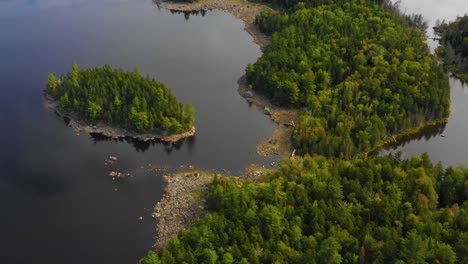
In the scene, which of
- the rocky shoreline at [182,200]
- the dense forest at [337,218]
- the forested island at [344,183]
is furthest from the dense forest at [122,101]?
the dense forest at [337,218]

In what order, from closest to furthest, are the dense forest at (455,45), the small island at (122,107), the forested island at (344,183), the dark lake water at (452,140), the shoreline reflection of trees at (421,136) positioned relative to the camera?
the forested island at (344,183) → the dark lake water at (452,140) → the shoreline reflection of trees at (421,136) → the small island at (122,107) → the dense forest at (455,45)

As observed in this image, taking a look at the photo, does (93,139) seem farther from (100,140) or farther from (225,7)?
(225,7)

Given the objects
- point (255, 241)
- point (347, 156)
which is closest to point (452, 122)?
point (347, 156)

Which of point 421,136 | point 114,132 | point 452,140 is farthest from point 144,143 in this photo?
point 452,140

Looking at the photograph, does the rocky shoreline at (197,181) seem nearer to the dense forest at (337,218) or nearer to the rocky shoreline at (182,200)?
the rocky shoreline at (182,200)

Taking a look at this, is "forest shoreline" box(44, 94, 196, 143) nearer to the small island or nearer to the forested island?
the small island

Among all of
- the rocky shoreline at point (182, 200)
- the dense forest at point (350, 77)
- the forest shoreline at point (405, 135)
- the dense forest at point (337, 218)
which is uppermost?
the dense forest at point (350, 77)
